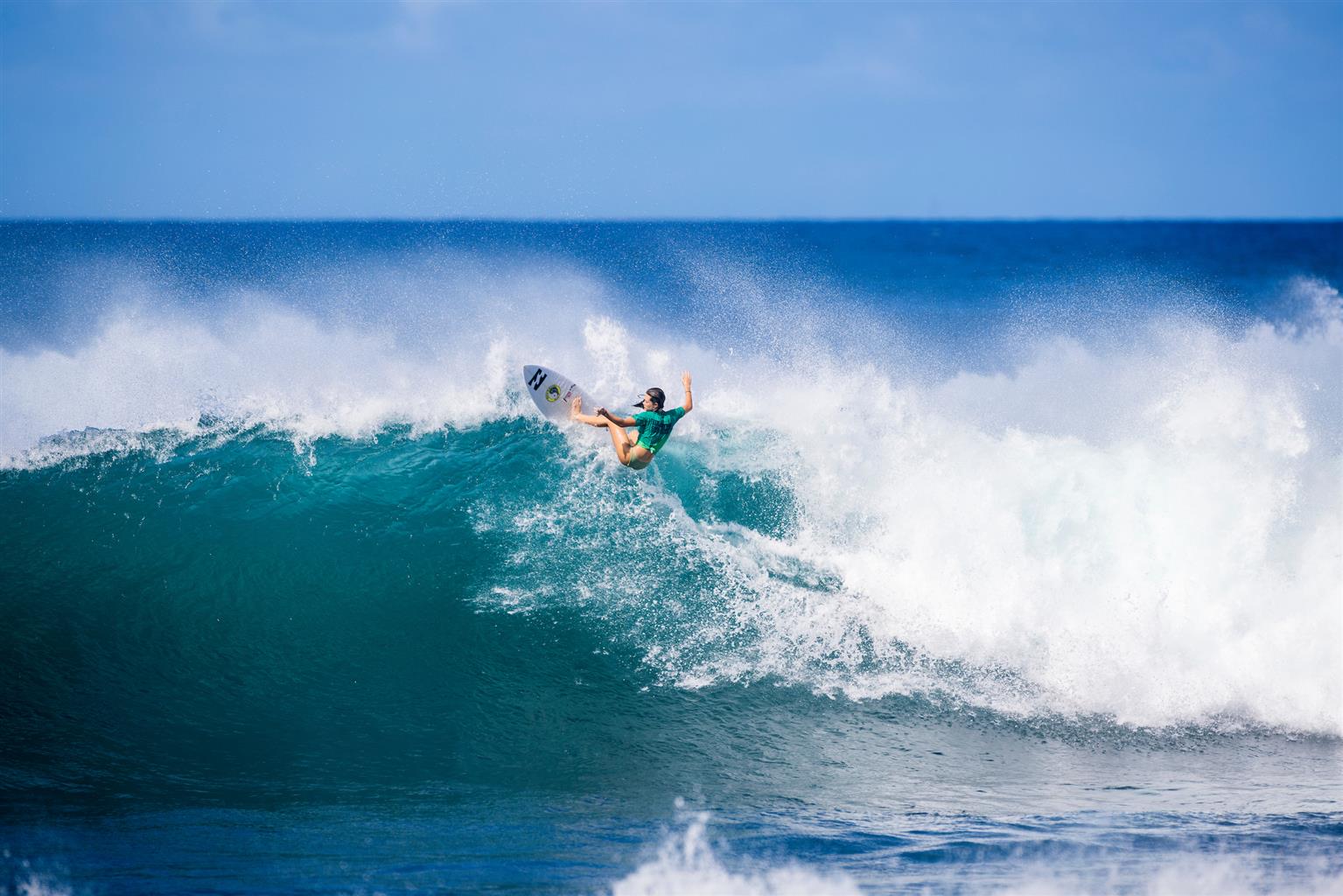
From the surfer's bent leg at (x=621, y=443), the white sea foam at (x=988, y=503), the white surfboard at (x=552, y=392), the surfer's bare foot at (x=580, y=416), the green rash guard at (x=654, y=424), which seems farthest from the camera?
the white surfboard at (x=552, y=392)

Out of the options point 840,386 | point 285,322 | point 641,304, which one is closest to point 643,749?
point 840,386

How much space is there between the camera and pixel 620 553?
28.9ft

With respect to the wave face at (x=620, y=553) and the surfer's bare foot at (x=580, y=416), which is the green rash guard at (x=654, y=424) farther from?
the wave face at (x=620, y=553)

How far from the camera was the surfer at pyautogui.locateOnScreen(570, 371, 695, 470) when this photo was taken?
8078 mm

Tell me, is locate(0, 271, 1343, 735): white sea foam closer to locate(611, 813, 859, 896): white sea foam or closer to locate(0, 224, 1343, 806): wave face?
locate(0, 224, 1343, 806): wave face

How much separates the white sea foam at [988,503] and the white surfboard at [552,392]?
24.6 inches

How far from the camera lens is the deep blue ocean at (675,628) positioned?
5516mm

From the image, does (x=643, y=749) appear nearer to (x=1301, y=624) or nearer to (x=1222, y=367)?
(x=1301, y=624)

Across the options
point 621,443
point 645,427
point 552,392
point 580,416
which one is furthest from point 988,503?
point 552,392

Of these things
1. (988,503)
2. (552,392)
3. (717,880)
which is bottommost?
(717,880)

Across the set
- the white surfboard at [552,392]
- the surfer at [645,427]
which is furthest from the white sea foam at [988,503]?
the surfer at [645,427]

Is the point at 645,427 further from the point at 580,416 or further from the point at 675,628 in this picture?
the point at 675,628

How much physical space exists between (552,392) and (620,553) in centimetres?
173

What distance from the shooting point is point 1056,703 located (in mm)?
7301
